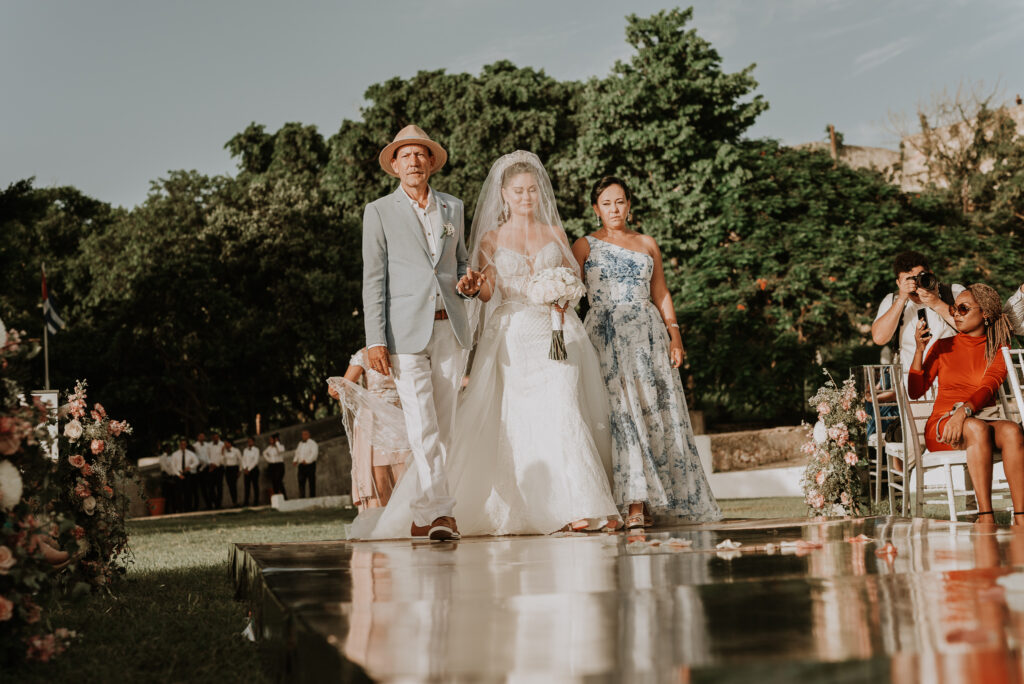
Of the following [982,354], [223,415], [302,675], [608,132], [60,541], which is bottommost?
[302,675]

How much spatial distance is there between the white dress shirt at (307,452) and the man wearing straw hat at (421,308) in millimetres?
18729

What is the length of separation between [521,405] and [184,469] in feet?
68.9

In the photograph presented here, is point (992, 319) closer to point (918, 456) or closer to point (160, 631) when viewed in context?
point (918, 456)

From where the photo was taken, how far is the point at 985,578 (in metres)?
2.86

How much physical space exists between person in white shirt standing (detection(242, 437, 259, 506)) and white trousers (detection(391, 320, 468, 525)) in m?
21.1

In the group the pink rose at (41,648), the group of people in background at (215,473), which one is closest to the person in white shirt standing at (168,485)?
the group of people in background at (215,473)

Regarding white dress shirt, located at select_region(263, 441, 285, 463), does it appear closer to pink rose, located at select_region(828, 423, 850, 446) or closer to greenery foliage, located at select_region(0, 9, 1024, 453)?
greenery foliage, located at select_region(0, 9, 1024, 453)

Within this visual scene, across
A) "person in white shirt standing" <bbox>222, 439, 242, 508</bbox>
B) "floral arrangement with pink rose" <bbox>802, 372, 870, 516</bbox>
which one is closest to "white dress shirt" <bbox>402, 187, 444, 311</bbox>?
"floral arrangement with pink rose" <bbox>802, 372, 870, 516</bbox>

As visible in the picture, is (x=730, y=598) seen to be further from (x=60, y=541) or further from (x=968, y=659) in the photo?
(x=60, y=541)

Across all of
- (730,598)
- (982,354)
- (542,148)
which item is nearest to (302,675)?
(730,598)

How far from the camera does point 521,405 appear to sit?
6566mm

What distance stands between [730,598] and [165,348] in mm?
28159

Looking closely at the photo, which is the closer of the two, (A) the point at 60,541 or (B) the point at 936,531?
(A) the point at 60,541

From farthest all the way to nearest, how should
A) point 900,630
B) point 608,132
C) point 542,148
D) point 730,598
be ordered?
point 542,148
point 608,132
point 730,598
point 900,630
